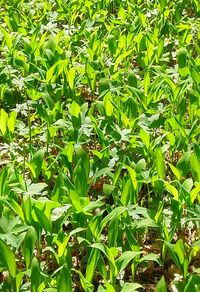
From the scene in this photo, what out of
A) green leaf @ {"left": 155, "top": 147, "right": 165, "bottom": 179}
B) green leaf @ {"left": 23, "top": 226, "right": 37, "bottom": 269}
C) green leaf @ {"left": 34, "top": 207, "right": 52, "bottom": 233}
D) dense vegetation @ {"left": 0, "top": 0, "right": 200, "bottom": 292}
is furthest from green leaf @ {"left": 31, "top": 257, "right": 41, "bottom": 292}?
green leaf @ {"left": 155, "top": 147, "right": 165, "bottom": 179}

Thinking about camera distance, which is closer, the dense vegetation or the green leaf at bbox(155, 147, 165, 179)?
the dense vegetation

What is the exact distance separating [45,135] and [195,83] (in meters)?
0.90

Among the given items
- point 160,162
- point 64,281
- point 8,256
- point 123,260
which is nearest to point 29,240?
point 8,256

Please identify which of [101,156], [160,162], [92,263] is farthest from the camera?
[101,156]

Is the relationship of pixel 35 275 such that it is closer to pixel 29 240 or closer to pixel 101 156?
pixel 29 240

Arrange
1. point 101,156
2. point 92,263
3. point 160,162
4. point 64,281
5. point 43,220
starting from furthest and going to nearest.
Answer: point 101,156, point 160,162, point 43,220, point 92,263, point 64,281

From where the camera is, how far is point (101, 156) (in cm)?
275

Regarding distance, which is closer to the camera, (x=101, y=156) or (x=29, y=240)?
(x=29, y=240)

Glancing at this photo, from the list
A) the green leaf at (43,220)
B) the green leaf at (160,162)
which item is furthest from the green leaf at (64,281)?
the green leaf at (160,162)

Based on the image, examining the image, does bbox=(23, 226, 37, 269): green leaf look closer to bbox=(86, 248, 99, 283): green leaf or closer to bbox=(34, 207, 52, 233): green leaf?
bbox=(34, 207, 52, 233): green leaf

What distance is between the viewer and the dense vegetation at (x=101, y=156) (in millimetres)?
2219

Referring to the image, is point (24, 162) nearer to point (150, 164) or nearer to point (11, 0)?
point (150, 164)

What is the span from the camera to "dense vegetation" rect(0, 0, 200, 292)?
2.22 meters

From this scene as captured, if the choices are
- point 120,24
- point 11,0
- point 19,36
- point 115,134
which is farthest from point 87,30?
point 115,134
